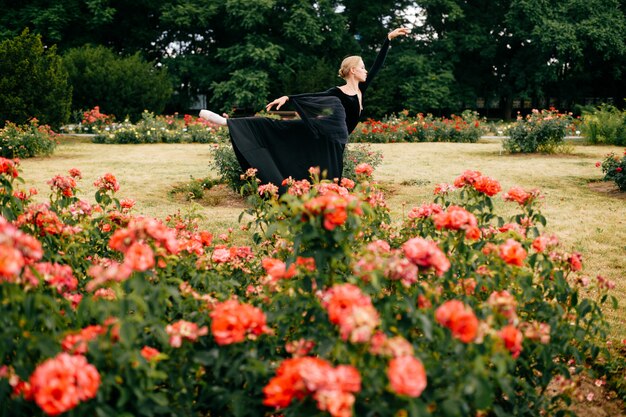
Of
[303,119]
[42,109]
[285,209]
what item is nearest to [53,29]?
[42,109]

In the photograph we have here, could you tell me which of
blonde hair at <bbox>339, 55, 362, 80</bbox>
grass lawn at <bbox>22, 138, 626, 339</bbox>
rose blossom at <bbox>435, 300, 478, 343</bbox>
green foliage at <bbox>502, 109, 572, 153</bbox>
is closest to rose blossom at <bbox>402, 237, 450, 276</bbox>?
rose blossom at <bbox>435, 300, 478, 343</bbox>

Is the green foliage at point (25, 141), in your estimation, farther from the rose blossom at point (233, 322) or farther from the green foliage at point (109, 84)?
the rose blossom at point (233, 322)

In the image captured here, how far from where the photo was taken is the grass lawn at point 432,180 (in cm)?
566

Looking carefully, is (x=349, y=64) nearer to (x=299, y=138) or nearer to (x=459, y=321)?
(x=299, y=138)

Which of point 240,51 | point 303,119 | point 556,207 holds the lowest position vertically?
point 556,207

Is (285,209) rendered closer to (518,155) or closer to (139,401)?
(139,401)

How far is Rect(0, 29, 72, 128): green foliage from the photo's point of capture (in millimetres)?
12656

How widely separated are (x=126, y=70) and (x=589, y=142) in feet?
52.3

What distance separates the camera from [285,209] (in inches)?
83.1

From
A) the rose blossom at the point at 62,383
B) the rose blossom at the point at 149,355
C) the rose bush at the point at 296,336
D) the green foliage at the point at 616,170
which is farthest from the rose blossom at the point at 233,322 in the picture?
the green foliage at the point at 616,170

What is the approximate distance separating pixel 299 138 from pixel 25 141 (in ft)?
28.5

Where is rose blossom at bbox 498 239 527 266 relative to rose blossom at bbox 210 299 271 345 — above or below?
above

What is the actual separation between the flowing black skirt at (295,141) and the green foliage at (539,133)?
8.54 metres

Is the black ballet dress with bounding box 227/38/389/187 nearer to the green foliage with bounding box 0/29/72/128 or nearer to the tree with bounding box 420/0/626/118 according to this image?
the green foliage with bounding box 0/29/72/128
